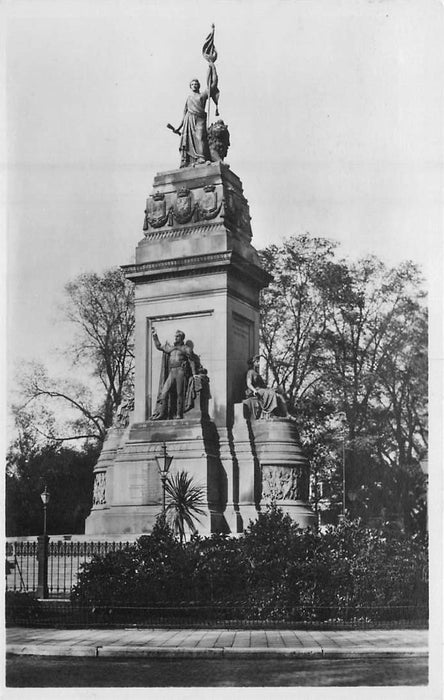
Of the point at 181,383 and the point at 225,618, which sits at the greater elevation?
the point at 181,383

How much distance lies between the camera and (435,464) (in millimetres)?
13453

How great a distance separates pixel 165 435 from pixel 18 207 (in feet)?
36.2

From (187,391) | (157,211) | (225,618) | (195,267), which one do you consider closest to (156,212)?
(157,211)

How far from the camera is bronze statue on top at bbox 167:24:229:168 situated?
2928 centimetres

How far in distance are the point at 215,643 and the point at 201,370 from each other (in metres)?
12.7

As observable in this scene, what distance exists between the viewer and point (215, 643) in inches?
584

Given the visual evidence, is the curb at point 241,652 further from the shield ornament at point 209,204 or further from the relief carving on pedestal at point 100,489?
the shield ornament at point 209,204

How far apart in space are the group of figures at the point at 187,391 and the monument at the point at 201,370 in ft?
0.10

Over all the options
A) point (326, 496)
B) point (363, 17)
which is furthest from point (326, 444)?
point (363, 17)

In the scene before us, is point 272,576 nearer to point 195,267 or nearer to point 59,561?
point 59,561

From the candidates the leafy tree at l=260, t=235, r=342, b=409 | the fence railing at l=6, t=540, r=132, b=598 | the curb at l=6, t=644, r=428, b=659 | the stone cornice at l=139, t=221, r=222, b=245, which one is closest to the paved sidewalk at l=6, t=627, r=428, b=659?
the curb at l=6, t=644, r=428, b=659

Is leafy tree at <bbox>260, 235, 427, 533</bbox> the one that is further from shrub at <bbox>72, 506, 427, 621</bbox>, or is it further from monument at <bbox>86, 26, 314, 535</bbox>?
shrub at <bbox>72, 506, 427, 621</bbox>

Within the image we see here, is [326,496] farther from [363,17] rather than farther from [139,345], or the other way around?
[363,17]

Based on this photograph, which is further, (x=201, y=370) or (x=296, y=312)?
(x=296, y=312)
